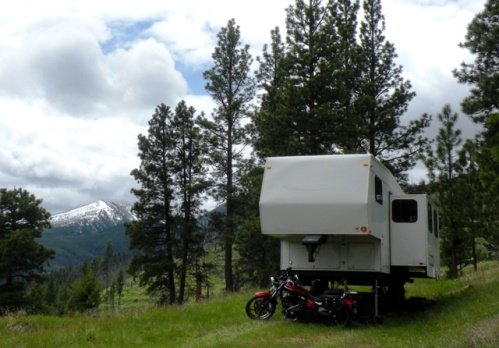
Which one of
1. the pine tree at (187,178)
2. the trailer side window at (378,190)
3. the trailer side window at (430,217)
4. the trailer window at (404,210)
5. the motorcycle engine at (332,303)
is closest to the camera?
the motorcycle engine at (332,303)

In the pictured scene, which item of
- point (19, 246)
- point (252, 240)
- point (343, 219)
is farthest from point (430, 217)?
point (19, 246)

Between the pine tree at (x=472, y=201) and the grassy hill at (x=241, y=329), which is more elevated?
the pine tree at (x=472, y=201)

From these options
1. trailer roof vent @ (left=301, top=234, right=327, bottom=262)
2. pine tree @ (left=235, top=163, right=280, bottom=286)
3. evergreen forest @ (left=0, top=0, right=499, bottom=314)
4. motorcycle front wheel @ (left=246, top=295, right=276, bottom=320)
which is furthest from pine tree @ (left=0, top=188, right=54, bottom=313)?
trailer roof vent @ (left=301, top=234, right=327, bottom=262)

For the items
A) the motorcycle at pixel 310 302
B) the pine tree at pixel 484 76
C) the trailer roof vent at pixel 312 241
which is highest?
the pine tree at pixel 484 76

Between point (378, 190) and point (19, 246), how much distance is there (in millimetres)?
29954

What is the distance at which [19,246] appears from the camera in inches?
1384

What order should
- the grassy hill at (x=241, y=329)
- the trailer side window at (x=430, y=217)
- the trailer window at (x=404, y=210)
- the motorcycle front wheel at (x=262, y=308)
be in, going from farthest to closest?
1. the trailer side window at (x=430, y=217)
2. the trailer window at (x=404, y=210)
3. the motorcycle front wheel at (x=262, y=308)
4. the grassy hill at (x=241, y=329)

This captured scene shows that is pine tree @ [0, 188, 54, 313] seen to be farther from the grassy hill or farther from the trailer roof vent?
the trailer roof vent

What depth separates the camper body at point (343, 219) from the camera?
1133 centimetres

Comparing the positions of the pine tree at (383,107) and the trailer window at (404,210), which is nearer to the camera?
the trailer window at (404,210)

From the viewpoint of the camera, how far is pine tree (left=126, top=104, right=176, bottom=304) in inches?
1330

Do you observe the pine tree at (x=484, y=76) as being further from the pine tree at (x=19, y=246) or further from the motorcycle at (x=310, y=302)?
the pine tree at (x=19, y=246)

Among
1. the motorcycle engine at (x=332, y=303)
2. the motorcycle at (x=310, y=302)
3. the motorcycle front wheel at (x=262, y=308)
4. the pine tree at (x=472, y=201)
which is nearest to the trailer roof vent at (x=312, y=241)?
the motorcycle at (x=310, y=302)

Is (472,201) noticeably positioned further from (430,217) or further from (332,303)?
(332,303)
